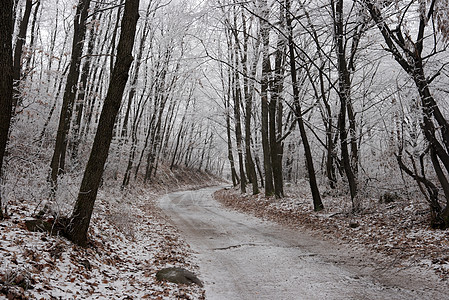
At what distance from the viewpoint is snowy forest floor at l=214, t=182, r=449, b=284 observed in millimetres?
5730

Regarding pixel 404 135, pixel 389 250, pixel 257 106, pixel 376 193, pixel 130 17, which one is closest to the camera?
pixel 130 17

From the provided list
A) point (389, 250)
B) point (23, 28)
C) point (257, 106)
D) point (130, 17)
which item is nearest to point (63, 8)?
point (23, 28)

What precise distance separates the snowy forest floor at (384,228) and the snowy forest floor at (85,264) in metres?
4.08

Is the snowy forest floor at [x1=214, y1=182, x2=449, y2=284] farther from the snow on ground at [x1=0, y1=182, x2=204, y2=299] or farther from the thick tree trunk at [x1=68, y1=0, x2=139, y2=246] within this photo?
→ the thick tree trunk at [x1=68, y1=0, x2=139, y2=246]

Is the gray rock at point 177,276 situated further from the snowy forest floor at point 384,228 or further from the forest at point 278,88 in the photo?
the snowy forest floor at point 384,228

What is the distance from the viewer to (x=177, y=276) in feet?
16.2

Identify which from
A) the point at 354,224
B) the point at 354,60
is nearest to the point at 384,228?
the point at 354,224

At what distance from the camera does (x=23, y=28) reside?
887 cm

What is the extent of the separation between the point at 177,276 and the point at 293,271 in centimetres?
222

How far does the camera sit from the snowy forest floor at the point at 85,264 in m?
3.54

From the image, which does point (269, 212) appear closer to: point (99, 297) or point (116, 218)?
point (116, 218)

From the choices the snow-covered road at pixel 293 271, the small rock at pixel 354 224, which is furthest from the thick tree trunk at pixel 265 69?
the snow-covered road at pixel 293 271

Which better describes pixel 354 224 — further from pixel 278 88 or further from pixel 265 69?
pixel 265 69

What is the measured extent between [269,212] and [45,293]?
33.8 feet
